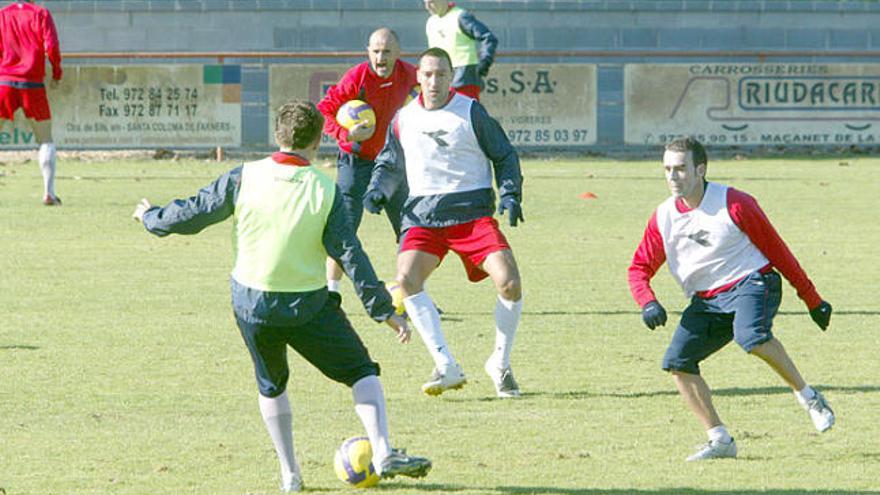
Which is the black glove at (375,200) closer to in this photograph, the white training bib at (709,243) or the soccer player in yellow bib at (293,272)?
the white training bib at (709,243)

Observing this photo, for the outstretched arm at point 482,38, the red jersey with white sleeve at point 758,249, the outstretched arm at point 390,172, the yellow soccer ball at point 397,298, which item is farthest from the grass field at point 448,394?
the outstretched arm at point 482,38

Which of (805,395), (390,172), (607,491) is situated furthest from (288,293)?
(390,172)

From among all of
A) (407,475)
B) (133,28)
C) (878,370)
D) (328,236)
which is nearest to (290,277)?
(328,236)

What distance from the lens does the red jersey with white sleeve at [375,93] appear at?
11.7m

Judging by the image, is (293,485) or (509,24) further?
(509,24)

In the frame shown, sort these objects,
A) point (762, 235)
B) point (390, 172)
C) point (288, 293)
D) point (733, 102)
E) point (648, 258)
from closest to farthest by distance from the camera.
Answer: point (288, 293)
point (762, 235)
point (648, 258)
point (390, 172)
point (733, 102)

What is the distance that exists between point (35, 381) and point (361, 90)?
10.5ft

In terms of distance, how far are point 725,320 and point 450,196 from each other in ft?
7.05

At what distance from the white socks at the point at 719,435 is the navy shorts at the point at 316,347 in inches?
61.7

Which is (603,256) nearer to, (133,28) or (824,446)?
(824,446)

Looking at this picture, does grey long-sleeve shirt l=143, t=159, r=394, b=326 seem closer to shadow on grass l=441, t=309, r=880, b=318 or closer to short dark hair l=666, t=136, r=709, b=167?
short dark hair l=666, t=136, r=709, b=167

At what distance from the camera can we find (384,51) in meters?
11.3

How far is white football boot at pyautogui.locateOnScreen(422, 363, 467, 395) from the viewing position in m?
8.99

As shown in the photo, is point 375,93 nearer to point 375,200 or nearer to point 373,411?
point 375,200
